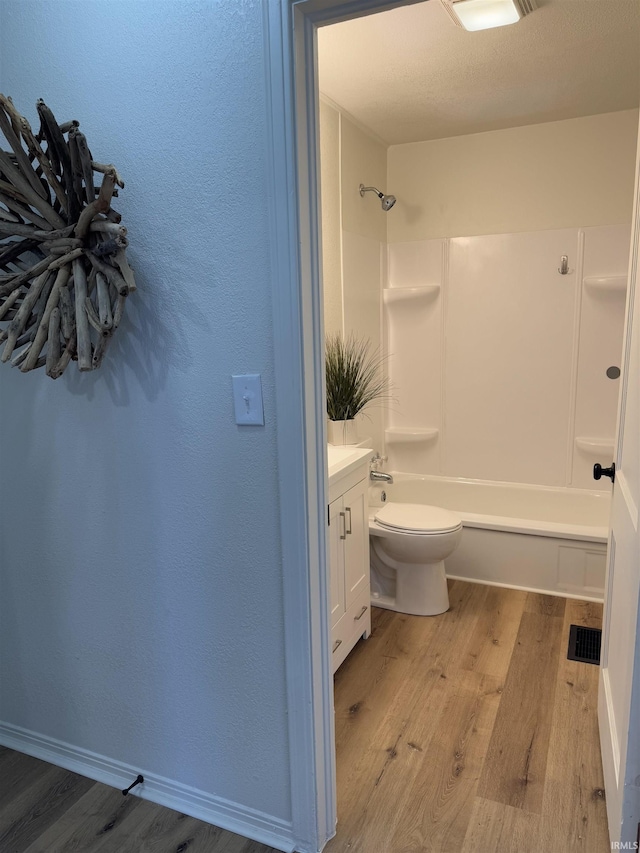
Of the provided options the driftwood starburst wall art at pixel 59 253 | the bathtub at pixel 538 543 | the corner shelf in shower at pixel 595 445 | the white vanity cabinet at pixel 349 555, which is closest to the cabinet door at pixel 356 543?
the white vanity cabinet at pixel 349 555

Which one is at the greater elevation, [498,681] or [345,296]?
[345,296]

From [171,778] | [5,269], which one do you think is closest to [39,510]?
[5,269]

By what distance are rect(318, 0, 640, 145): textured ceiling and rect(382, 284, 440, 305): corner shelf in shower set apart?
88 centimetres

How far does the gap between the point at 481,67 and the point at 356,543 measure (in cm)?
209

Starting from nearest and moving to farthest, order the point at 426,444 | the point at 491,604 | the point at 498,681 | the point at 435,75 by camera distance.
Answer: the point at 498,681, the point at 435,75, the point at 491,604, the point at 426,444

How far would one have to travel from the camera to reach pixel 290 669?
153cm

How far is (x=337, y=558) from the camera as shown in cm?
229

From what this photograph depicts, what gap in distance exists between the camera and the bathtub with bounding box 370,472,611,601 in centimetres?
295

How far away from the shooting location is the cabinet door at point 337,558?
2.24 m

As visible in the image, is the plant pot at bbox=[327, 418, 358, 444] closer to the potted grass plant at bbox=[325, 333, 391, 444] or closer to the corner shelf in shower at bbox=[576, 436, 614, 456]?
the potted grass plant at bbox=[325, 333, 391, 444]

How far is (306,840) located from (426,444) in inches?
103

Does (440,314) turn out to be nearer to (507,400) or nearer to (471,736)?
(507,400)

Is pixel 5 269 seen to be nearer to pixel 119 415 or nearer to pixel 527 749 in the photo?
pixel 119 415

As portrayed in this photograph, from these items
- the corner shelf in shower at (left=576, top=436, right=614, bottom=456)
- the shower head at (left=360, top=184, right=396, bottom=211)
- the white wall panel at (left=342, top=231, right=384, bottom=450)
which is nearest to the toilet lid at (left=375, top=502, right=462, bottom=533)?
the white wall panel at (left=342, top=231, right=384, bottom=450)
